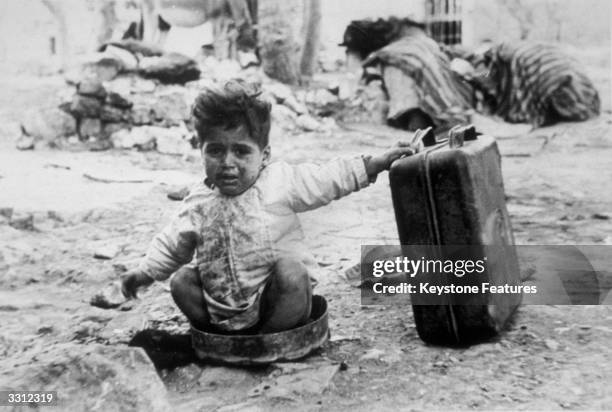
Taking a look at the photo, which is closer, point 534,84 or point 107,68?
point 107,68

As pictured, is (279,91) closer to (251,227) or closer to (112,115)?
(112,115)

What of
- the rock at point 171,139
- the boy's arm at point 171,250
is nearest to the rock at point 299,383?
the boy's arm at point 171,250

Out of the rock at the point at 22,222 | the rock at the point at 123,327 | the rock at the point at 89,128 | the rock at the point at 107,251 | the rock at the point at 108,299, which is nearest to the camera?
the rock at the point at 123,327

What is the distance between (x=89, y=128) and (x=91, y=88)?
251 millimetres

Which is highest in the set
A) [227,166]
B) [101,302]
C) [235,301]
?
[227,166]

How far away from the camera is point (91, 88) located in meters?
3.85

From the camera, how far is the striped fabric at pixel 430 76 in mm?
4281

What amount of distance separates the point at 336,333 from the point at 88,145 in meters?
2.47

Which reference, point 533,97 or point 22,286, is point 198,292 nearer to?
point 22,286

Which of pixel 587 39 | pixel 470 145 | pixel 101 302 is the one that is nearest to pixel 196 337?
pixel 101 302

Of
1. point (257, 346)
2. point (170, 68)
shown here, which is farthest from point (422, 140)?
point (170, 68)

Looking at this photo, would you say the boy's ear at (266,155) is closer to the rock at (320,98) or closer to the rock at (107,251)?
the rock at (107,251)

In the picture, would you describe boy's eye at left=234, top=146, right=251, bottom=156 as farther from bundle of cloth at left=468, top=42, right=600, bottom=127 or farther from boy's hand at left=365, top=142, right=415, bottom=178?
bundle of cloth at left=468, top=42, right=600, bottom=127

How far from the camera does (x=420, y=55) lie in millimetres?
4402
